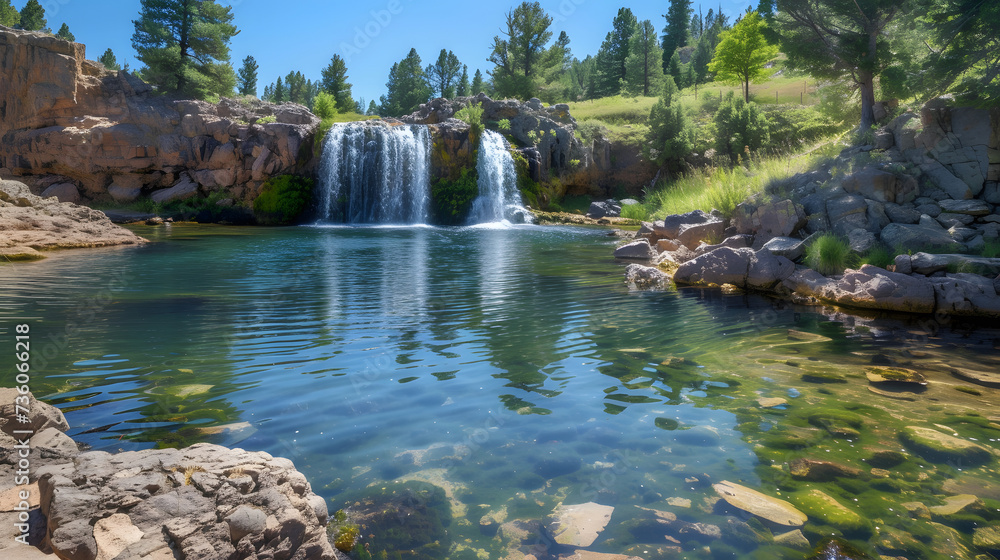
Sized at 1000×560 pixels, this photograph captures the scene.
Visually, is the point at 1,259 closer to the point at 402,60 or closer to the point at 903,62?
the point at 903,62

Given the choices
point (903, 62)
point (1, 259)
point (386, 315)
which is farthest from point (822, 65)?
point (1, 259)

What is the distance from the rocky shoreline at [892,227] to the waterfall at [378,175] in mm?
19362

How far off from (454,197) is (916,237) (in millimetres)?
22314

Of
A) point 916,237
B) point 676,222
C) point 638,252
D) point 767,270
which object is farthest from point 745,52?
point 767,270

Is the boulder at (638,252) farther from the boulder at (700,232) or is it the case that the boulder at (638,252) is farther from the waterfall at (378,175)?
the waterfall at (378,175)

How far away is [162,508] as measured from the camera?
7.06 ft

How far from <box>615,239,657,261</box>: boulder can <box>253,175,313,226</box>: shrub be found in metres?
21.1

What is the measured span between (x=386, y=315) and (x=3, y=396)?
4.49m

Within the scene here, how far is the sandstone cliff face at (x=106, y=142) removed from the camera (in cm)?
2941

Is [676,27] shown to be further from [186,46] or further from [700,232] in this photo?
[700,232]

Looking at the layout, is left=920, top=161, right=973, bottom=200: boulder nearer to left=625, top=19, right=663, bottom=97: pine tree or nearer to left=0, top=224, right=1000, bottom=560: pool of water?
left=0, top=224, right=1000, bottom=560: pool of water

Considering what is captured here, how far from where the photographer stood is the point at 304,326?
6652 mm

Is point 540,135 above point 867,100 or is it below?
above

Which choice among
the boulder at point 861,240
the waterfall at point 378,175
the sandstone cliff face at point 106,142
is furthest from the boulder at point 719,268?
the sandstone cliff face at point 106,142
